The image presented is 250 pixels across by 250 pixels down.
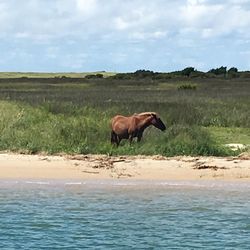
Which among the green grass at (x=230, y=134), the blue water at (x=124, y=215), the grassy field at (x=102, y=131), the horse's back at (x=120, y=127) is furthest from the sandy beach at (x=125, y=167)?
the green grass at (x=230, y=134)

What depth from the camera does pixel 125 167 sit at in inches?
624

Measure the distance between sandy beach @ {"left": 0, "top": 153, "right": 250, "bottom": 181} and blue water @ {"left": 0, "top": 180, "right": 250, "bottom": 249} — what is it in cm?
48

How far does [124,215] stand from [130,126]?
6.12 m

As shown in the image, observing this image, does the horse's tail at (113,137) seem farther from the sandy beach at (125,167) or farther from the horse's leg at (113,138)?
the sandy beach at (125,167)

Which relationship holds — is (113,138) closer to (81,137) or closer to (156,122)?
(81,137)

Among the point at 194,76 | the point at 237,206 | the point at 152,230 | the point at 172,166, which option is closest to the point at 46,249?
the point at 152,230

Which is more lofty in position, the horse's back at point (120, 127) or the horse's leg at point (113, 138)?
the horse's back at point (120, 127)

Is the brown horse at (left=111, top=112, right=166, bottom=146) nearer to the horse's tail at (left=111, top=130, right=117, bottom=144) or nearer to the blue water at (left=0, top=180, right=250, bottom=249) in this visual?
the horse's tail at (left=111, top=130, right=117, bottom=144)

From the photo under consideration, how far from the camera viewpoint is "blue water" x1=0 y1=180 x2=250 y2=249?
10.2m

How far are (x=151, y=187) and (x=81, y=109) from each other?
8.15 metres

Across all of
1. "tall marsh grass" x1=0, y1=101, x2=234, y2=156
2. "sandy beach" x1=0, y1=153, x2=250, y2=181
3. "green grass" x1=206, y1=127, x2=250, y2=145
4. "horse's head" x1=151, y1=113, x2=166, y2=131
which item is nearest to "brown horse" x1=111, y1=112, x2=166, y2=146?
"horse's head" x1=151, y1=113, x2=166, y2=131

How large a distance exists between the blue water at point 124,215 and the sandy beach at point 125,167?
19.0 inches

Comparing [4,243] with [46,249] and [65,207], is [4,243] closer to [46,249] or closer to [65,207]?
[46,249]

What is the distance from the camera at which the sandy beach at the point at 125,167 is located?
50.5 ft
